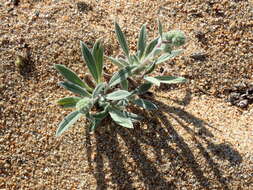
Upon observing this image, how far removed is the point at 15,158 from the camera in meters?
3.15

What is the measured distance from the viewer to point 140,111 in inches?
135

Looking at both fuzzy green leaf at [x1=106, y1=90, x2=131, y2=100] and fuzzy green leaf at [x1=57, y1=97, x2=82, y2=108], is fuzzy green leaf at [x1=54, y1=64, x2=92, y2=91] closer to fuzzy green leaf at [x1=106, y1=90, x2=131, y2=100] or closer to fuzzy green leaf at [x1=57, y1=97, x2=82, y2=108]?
fuzzy green leaf at [x1=57, y1=97, x2=82, y2=108]

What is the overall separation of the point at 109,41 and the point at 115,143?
1130 millimetres

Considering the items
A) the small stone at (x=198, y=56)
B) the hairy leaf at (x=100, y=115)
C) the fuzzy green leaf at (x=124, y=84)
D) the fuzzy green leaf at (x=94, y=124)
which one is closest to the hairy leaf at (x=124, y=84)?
the fuzzy green leaf at (x=124, y=84)

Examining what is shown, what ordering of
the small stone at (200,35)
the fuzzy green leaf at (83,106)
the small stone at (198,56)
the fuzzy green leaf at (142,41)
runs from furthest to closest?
the small stone at (200,35) → the small stone at (198,56) → the fuzzy green leaf at (142,41) → the fuzzy green leaf at (83,106)

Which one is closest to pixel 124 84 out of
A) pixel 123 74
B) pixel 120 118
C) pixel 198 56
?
pixel 123 74

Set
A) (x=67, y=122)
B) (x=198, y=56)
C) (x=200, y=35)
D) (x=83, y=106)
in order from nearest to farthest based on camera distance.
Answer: (x=83, y=106) → (x=67, y=122) → (x=198, y=56) → (x=200, y=35)

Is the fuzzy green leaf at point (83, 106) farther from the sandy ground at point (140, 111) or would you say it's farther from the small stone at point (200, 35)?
the small stone at point (200, 35)

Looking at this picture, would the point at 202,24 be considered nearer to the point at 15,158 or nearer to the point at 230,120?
the point at 230,120

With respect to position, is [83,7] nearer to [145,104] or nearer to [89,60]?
[89,60]

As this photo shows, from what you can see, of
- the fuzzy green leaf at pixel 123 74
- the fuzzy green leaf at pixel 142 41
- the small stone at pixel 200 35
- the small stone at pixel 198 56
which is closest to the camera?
the fuzzy green leaf at pixel 123 74

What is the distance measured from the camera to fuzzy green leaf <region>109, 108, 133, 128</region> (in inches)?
117

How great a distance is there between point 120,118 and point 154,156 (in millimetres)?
513

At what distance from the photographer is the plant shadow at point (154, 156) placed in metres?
3.16
